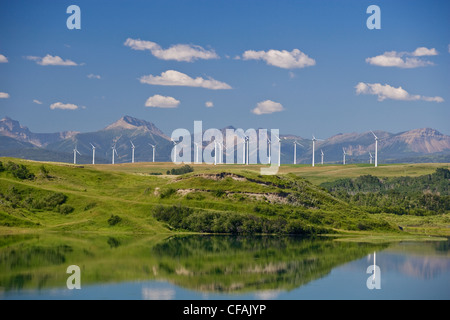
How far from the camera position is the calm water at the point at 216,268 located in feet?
260

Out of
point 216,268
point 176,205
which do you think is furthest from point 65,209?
point 216,268

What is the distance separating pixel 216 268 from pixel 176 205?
60.7 metres

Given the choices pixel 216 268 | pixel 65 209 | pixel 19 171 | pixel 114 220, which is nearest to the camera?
pixel 216 268

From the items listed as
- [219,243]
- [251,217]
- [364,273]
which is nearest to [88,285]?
[364,273]

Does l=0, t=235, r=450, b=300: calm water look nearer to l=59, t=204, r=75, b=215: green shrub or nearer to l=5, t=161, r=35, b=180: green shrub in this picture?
l=59, t=204, r=75, b=215: green shrub

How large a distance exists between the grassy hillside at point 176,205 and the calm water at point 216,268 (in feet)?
51.9

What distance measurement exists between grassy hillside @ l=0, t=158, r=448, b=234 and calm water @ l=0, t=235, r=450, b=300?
15826 millimetres

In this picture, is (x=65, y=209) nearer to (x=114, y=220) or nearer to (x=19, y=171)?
(x=114, y=220)

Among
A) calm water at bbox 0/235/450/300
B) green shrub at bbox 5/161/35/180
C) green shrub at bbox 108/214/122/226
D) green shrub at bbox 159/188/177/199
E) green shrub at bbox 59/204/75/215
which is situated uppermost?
green shrub at bbox 5/161/35/180

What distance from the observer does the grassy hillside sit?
494ft

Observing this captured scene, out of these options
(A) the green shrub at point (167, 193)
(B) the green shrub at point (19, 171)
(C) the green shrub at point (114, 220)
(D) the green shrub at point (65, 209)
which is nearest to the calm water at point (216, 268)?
(C) the green shrub at point (114, 220)

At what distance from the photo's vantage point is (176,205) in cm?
15875

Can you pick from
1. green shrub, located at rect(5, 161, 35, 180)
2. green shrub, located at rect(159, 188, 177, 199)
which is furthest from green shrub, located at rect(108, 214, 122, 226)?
green shrub, located at rect(5, 161, 35, 180)
